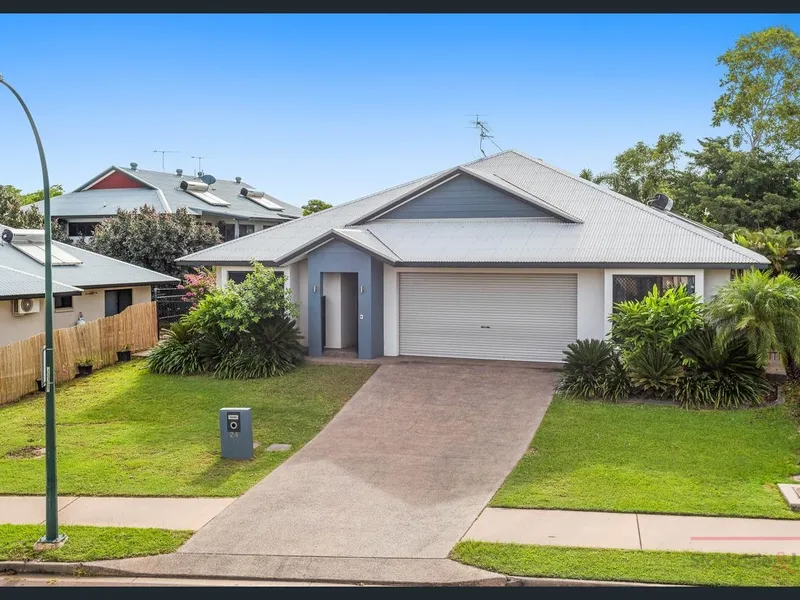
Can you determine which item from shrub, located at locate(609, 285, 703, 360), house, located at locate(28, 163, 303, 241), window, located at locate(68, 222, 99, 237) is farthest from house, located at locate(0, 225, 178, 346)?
shrub, located at locate(609, 285, 703, 360)

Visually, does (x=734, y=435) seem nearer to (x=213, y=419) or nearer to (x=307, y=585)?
(x=307, y=585)

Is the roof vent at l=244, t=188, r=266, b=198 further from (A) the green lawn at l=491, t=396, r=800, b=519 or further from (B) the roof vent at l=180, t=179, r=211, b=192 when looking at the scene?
(A) the green lawn at l=491, t=396, r=800, b=519

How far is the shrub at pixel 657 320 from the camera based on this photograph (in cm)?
1792

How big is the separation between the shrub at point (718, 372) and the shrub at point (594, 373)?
1.30 m

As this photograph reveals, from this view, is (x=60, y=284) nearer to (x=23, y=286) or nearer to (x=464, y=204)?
(x=23, y=286)

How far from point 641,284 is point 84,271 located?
17056mm

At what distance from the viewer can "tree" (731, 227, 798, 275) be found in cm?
2948

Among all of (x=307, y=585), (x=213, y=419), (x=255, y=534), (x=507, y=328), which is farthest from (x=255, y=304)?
(x=307, y=585)

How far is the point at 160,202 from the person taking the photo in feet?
138

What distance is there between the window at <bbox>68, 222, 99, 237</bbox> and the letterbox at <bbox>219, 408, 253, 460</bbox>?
101 ft

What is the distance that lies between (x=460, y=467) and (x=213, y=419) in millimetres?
5959

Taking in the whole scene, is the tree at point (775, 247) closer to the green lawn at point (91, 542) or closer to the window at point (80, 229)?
the green lawn at point (91, 542)

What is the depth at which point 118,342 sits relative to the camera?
2436 cm

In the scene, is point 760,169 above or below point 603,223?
above
